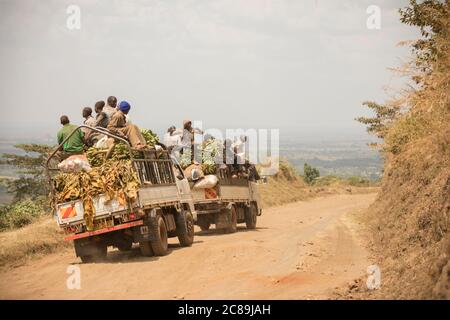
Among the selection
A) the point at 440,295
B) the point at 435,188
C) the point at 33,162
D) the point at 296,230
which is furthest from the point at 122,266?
the point at 33,162

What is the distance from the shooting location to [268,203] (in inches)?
1553

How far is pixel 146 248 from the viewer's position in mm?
15898

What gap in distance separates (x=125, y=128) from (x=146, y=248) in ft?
8.47

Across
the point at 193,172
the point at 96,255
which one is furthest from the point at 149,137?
the point at 193,172

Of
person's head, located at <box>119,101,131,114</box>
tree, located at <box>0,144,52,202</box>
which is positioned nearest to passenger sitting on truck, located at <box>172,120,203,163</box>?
person's head, located at <box>119,101,131,114</box>

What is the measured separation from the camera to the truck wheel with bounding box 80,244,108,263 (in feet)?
52.0

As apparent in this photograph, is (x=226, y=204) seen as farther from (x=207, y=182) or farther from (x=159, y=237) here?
(x=159, y=237)

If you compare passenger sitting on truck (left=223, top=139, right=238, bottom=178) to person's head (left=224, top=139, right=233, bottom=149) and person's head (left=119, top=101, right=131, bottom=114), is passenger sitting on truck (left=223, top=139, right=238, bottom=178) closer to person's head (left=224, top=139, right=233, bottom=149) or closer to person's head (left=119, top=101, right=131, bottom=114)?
person's head (left=224, top=139, right=233, bottom=149)

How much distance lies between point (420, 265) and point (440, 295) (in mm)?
1814

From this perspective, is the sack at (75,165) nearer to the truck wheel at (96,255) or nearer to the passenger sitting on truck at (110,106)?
the truck wheel at (96,255)

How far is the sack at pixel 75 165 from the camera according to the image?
50.0 ft

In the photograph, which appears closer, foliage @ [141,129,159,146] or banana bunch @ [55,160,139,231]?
banana bunch @ [55,160,139,231]

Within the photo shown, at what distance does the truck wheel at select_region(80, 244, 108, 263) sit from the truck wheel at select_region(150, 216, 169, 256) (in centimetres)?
115

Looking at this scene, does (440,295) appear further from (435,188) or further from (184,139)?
(184,139)
